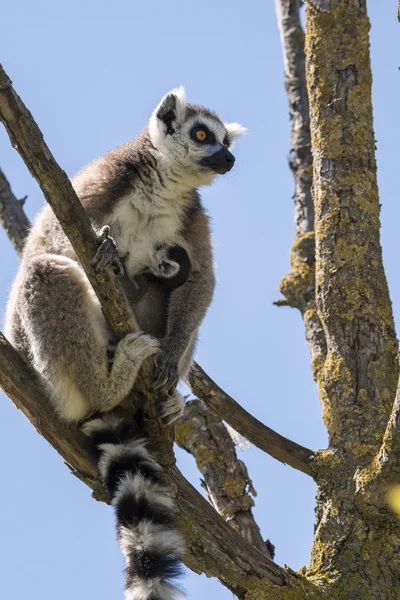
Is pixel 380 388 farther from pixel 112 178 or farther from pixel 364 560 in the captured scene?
pixel 112 178

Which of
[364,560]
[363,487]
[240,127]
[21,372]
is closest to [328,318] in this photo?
[363,487]

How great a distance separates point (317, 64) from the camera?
21.5 feet

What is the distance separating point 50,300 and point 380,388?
2231mm

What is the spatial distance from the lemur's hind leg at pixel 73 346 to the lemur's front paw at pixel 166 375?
238 millimetres

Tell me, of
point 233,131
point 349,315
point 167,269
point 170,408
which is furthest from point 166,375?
point 233,131

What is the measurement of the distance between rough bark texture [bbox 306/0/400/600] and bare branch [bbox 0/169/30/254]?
311cm

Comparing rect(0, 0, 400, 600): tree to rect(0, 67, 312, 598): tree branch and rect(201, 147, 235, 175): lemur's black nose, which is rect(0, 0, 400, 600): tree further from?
rect(201, 147, 235, 175): lemur's black nose

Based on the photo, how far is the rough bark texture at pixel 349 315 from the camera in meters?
4.87

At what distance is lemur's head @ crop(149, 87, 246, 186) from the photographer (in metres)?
6.49

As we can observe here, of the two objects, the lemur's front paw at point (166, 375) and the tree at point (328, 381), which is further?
the lemur's front paw at point (166, 375)

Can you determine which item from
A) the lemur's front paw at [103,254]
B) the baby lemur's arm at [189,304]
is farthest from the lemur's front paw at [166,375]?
the lemur's front paw at [103,254]

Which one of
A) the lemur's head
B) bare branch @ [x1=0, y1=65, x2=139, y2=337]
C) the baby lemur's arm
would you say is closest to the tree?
bare branch @ [x1=0, y1=65, x2=139, y2=337]

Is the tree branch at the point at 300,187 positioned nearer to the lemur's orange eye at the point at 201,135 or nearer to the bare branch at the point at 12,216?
the lemur's orange eye at the point at 201,135

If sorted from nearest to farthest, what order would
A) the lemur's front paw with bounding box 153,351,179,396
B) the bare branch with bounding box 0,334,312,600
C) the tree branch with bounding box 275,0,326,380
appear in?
the bare branch with bounding box 0,334,312,600
the lemur's front paw with bounding box 153,351,179,396
the tree branch with bounding box 275,0,326,380
